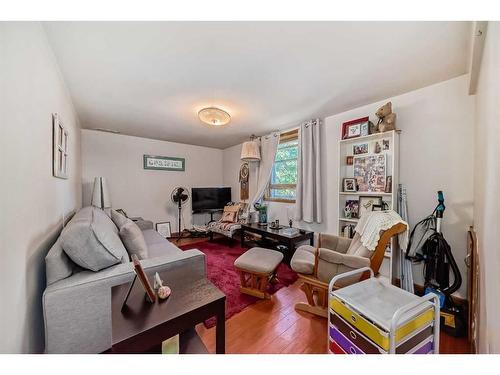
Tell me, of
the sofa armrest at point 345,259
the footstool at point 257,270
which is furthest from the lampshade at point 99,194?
the sofa armrest at point 345,259

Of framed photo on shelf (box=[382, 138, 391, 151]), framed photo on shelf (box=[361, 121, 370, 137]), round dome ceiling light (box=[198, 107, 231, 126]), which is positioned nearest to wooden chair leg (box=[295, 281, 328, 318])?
framed photo on shelf (box=[382, 138, 391, 151])

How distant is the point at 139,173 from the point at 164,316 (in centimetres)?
380

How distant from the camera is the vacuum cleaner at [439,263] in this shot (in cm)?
147

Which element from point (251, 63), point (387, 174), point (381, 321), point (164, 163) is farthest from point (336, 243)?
point (164, 163)

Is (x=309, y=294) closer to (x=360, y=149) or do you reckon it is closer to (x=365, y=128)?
(x=360, y=149)

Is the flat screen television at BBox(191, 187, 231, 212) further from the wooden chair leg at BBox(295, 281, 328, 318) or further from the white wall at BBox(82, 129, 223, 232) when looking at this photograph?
the wooden chair leg at BBox(295, 281, 328, 318)

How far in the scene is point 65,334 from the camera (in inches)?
33.3

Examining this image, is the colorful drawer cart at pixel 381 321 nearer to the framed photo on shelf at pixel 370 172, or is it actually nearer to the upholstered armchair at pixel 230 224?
the framed photo on shelf at pixel 370 172

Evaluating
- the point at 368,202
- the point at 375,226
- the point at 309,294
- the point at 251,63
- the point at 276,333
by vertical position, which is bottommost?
the point at 276,333

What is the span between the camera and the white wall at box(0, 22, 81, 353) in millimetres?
770

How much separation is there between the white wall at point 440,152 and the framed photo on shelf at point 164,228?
4254 mm

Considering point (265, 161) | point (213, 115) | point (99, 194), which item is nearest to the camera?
point (213, 115)

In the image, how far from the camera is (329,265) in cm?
158

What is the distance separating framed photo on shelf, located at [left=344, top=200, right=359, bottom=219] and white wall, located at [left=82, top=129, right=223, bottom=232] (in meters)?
3.29
